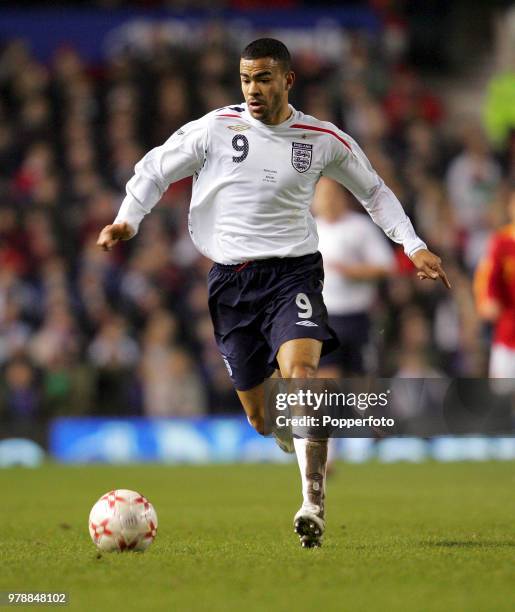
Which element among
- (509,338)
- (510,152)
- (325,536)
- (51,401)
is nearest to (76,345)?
(51,401)

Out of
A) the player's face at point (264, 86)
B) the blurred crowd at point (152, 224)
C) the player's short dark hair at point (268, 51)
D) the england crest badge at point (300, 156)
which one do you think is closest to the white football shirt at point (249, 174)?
the england crest badge at point (300, 156)

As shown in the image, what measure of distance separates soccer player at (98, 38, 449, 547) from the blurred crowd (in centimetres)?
467

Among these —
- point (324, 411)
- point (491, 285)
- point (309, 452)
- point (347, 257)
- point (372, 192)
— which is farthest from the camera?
point (491, 285)

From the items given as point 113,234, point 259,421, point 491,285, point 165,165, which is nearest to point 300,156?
point 165,165

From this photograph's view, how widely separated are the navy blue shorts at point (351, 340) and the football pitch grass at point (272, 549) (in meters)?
0.97

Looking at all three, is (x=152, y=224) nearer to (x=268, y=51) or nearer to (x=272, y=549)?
(x=268, y=51)

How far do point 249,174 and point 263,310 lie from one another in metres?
0.68

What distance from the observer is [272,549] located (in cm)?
618

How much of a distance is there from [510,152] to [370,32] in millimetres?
3245

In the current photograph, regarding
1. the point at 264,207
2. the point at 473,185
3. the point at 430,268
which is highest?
the point at 473,185

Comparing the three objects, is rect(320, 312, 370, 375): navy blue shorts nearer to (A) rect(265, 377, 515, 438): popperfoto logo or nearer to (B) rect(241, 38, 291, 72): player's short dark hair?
(A) rect(265, 377, 515, 438): popperfoto logo

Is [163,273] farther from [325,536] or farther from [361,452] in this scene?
[325,536]

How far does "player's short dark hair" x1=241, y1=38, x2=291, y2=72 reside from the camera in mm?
6395

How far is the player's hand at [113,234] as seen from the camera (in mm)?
6090
